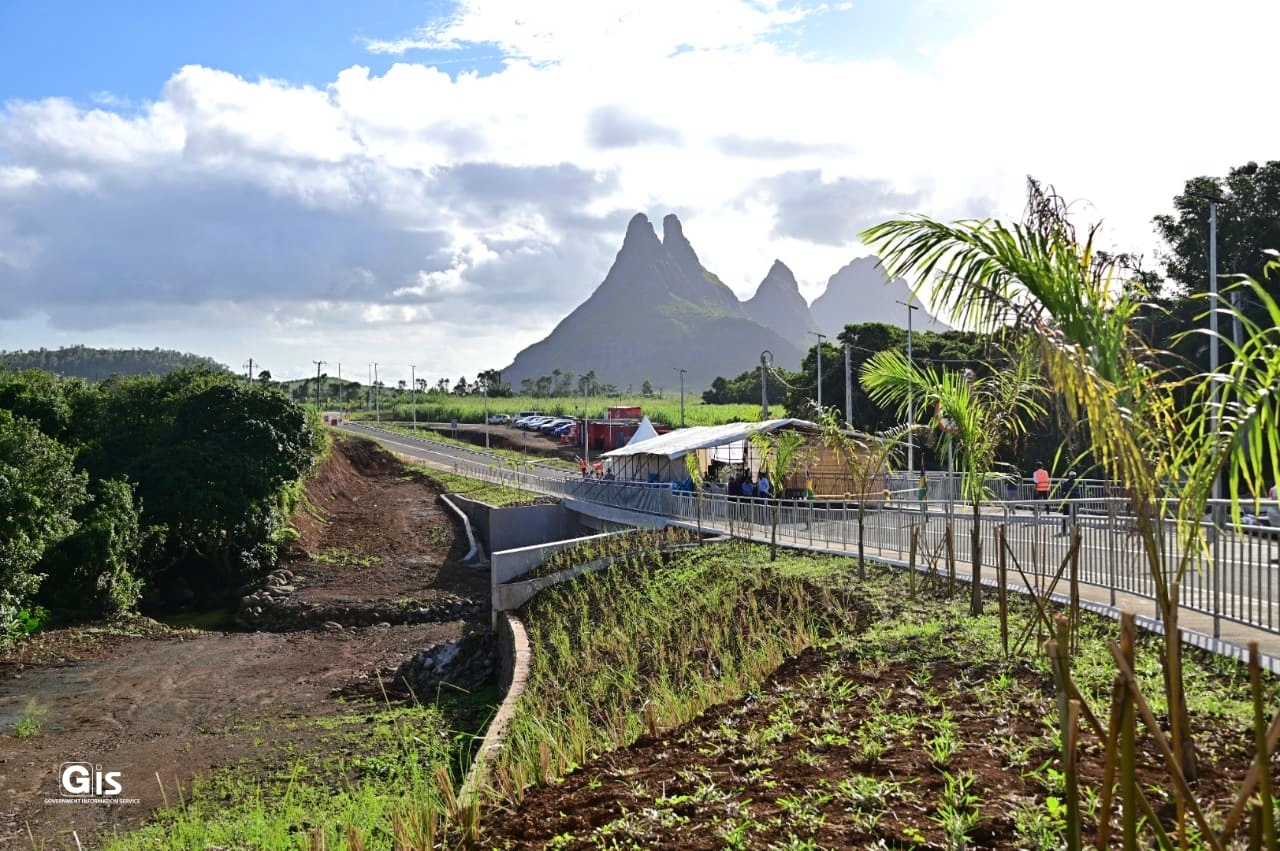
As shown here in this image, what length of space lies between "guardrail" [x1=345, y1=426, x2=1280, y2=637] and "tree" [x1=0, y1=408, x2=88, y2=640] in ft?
44.5

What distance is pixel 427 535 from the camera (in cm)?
4028

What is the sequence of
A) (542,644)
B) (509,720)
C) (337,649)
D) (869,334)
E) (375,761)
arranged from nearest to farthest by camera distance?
(509,720), (375,761), (542,644), (337,649), (869,334)

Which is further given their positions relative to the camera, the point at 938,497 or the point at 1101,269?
the point at 938,497

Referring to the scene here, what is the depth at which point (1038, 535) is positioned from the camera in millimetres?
14812

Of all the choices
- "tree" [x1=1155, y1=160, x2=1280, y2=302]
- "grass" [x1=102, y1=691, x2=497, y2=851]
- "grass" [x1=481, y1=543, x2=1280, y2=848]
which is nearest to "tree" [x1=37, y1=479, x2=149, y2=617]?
"grass" [x1=102, y1=691, x2=497, y2=851]

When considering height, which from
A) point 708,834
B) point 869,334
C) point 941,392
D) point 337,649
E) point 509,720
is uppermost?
point 869,334

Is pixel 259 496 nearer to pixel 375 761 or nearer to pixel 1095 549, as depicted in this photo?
pixel 375 761

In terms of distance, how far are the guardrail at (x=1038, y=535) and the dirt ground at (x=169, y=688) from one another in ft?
22.9

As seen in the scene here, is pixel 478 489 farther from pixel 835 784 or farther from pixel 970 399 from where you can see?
pixel 835 784

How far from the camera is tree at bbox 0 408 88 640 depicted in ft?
66.7

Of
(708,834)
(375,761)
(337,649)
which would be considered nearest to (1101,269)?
(708,834)

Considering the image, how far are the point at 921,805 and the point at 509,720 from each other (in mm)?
7089

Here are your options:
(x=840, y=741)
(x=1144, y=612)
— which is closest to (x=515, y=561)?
(x=1144, y=612)

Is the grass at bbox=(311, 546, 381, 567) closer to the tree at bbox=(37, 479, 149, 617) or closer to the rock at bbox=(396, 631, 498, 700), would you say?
the tree at bbox=(37, 479, 149, 617)
